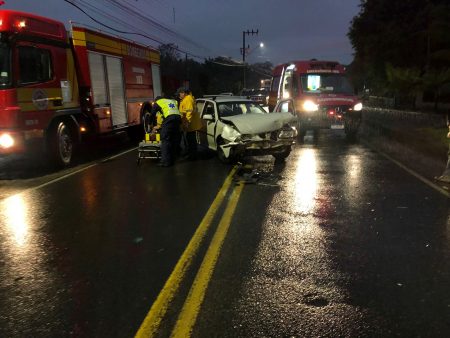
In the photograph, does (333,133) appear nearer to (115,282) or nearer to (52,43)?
(52,43)

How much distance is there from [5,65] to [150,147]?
3.61 m

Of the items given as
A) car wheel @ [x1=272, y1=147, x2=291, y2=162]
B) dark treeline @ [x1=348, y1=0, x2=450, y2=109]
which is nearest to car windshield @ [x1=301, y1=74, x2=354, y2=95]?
car wheel @ [x1=272, y1=147, x2=291, y2=162]

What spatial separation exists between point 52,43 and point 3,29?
1.53 meters

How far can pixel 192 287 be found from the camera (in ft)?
→ 13.6

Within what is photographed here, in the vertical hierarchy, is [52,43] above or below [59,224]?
above

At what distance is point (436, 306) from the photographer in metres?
3.73

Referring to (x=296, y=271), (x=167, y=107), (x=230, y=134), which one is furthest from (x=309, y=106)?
(x=296, y=271)

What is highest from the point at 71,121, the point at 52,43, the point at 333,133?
the point at 52,43

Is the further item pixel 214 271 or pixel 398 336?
pixel 214 271

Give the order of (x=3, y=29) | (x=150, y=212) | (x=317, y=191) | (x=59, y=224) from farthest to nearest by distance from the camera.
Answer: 1. (x=3, y=29)
2. (x=317, y=191)
3. (x=150, y=212)
4. (x=59, y=224)

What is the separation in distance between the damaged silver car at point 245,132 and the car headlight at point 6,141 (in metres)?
4.49

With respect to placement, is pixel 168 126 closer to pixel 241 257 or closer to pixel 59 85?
pixel 59 85

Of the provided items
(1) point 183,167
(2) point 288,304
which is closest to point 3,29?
(1) point 183,167

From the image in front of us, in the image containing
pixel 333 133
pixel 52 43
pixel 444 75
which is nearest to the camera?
pixel 52 43
